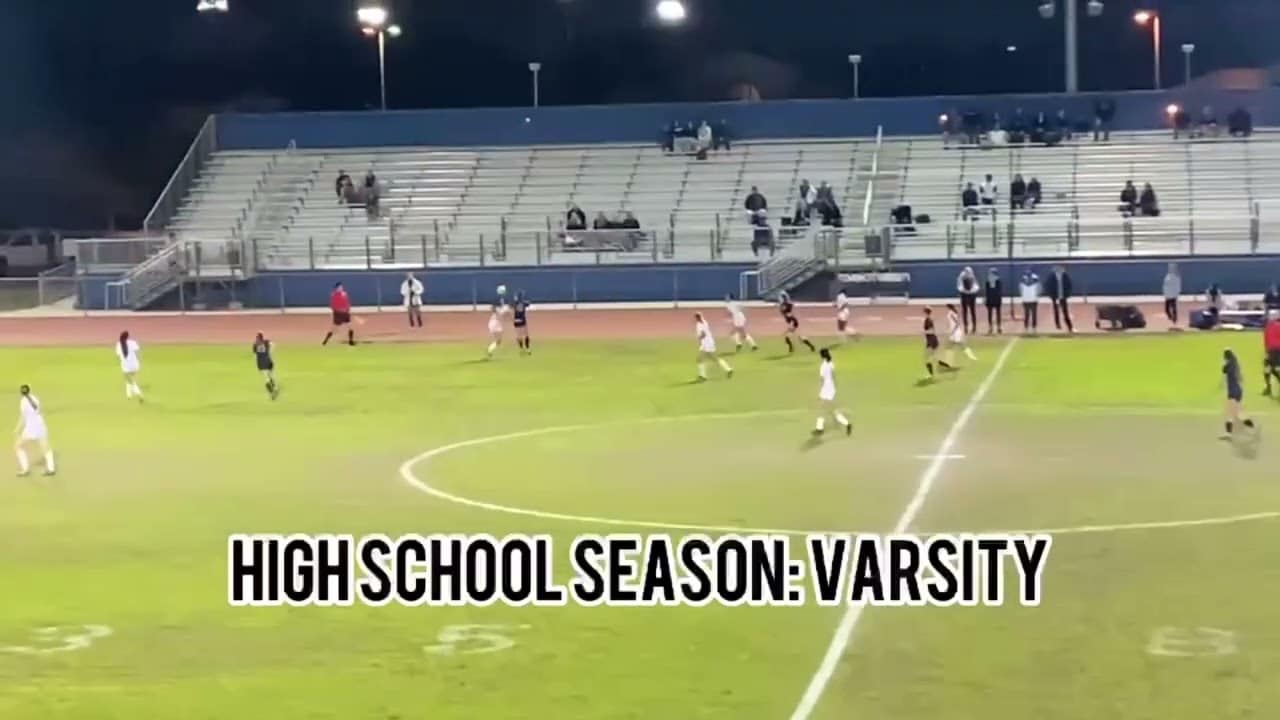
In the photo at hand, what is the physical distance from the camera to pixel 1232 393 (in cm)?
2605

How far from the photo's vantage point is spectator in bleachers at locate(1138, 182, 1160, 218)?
2355 inches

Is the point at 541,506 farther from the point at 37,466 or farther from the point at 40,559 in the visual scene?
the point at 37,466

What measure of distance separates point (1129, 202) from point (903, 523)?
1723 inches

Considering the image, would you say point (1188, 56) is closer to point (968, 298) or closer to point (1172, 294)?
point (1172, 294)

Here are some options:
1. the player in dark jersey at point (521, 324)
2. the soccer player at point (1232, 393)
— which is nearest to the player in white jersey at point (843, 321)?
the player in dark jersey at point (521, 324)

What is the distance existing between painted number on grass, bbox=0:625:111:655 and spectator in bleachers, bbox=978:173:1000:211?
4951cm

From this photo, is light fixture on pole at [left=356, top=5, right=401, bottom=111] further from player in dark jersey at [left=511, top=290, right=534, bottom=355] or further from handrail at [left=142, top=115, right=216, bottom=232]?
player in dark jersey at [left=511, top=290, right=534, bottom=355]

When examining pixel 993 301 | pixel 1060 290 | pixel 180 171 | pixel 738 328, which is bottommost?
pixel 738 328

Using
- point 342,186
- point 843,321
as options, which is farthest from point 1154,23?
point 843,321

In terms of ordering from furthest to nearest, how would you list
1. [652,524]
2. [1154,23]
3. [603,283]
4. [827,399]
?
[1154,23] → [603,283] → [827,399] → [652,524]

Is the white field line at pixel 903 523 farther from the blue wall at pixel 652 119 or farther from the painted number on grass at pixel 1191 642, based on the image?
the blue wall at pixel 652 119

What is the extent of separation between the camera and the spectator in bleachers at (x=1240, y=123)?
6450 cm

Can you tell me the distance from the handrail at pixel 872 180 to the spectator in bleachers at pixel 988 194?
4.03m

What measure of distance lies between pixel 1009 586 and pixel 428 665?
5928 millimetres
